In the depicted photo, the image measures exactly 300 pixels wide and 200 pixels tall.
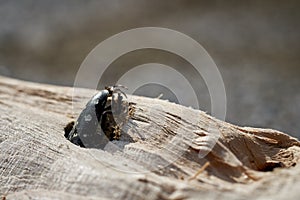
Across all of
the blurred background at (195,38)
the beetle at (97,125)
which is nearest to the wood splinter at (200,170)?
the beetle at (97,125)

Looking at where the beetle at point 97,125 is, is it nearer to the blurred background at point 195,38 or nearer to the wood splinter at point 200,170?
the wood splinter at point 200,170

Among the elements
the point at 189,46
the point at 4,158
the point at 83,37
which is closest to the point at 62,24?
the point at 83,37

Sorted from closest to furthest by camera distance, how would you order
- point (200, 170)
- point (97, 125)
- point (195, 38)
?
point (200, 170) → point (97, 125) → point (195, 38)

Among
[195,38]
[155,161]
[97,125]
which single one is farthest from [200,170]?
[195,38]

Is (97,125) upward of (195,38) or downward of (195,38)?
downward

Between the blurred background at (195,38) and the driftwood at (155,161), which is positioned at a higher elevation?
the blurred background at (195,38)

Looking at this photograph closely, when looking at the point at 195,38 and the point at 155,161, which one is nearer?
the point at 155,161

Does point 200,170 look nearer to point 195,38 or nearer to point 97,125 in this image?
point 97,125
